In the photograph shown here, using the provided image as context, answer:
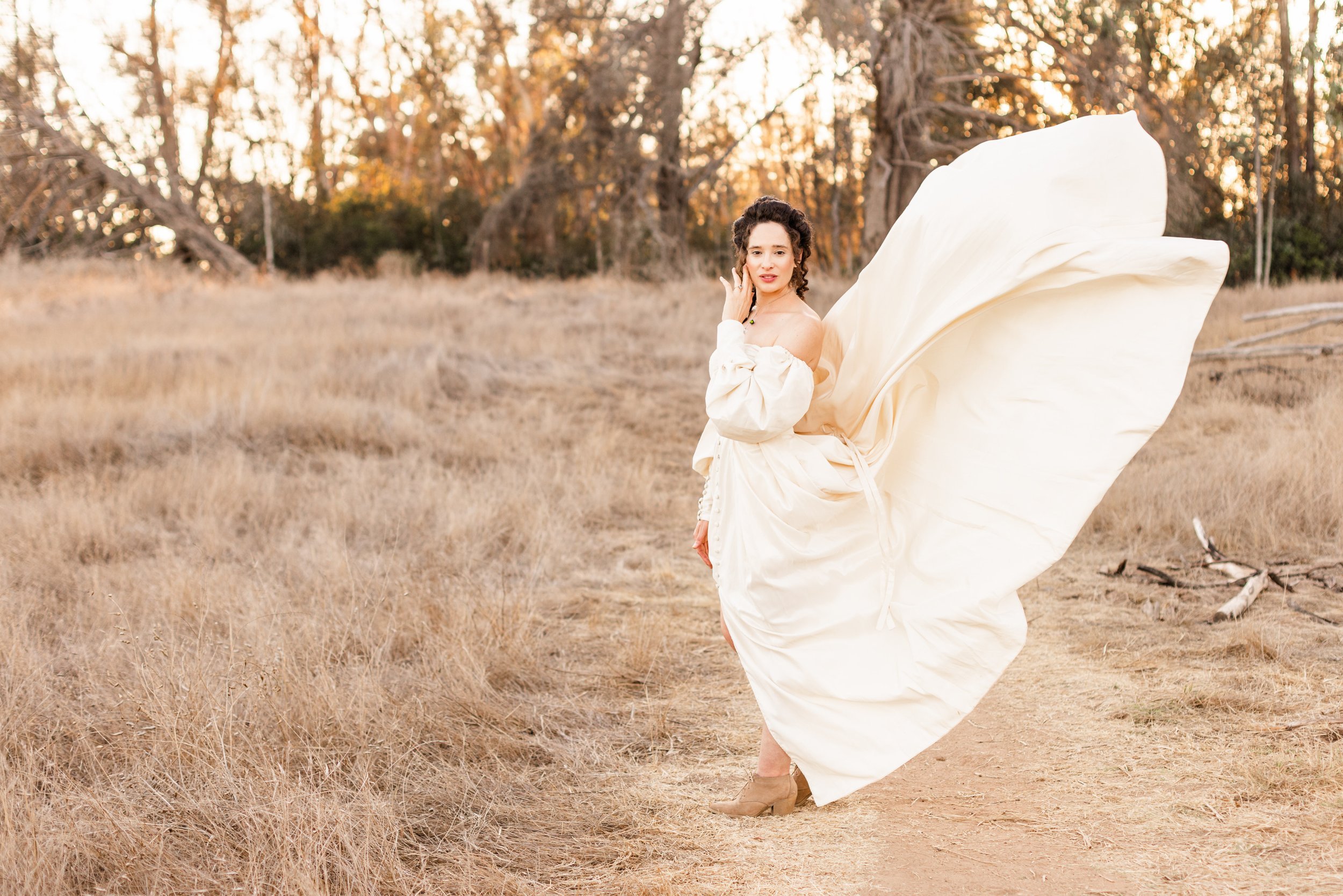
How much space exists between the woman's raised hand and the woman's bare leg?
132 cm

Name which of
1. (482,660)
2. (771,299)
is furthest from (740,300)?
(482,660)

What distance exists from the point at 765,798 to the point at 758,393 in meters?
1.35

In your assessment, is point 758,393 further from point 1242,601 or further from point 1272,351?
point 1272,351

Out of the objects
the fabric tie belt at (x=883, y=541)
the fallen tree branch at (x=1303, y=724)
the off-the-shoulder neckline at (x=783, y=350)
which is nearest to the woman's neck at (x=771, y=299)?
the off-the-shoulder neckline at (x=783, y=350)

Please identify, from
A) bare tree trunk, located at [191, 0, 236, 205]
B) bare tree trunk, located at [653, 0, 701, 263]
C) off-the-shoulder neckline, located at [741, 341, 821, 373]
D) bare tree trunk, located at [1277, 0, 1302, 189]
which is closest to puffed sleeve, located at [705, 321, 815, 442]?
off-the-shoulder neckline, located at [741, 341, 821, 373]

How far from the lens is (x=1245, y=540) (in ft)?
20.3

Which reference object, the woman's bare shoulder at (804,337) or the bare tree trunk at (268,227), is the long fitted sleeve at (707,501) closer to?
the woman's bare shoulder at (804,337)

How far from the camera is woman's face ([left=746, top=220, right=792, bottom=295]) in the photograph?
3244mm

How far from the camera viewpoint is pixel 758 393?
300 cm

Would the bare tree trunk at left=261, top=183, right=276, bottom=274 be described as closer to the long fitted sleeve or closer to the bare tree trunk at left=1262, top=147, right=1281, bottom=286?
the bare tree trunk at left=1262, top=147, right=1281, bottom=286

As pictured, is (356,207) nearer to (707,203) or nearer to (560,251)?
(560,251)

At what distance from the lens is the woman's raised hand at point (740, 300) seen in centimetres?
324

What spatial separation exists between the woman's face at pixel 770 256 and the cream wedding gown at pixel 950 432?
0.22 metres

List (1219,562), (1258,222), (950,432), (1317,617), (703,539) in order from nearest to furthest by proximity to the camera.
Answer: (950,432)
(703,539)
(1317,617)
(1219,562)
(1258,222)
